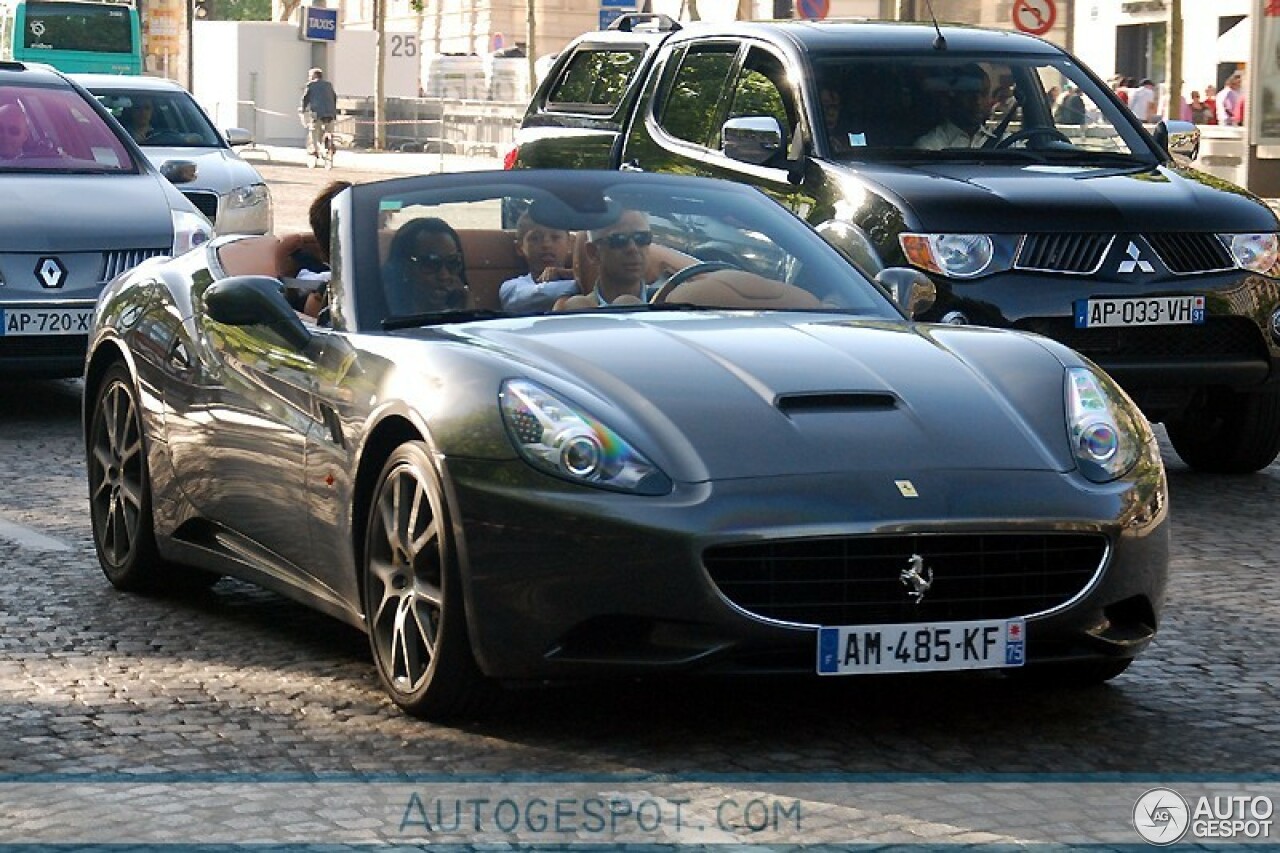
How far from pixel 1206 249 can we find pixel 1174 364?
48cm

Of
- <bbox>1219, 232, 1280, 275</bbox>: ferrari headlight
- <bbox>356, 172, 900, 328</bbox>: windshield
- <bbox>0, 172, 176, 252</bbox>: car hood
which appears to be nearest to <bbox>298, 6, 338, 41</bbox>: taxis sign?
<bbox>0, 172, 176, 252</bbox>: car hood

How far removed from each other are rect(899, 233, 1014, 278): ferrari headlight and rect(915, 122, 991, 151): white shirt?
3.58 feet

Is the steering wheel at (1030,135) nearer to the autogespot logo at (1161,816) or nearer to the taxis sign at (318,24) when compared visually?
the autogespot logo at (1161,816)

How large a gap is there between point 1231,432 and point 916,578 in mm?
5807

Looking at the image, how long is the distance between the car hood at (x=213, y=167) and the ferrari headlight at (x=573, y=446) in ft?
46.7

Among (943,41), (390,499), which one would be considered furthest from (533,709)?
(943,41)

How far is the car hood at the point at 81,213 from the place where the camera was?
12625mm

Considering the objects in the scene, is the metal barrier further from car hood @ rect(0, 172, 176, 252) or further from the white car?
car hood @ rect(0, 172, 176, 252)

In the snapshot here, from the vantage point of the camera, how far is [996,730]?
233 inches

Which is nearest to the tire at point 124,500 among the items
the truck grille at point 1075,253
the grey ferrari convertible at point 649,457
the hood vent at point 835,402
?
the grey ferrari convertible at point 649,457

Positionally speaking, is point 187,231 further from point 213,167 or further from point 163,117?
point 163,117

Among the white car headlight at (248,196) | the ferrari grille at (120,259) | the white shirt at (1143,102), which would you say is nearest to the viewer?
the ferrari grille at (120,259)

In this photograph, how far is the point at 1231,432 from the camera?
11.1 m

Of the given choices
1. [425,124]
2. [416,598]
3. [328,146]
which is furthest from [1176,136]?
[425,124]
